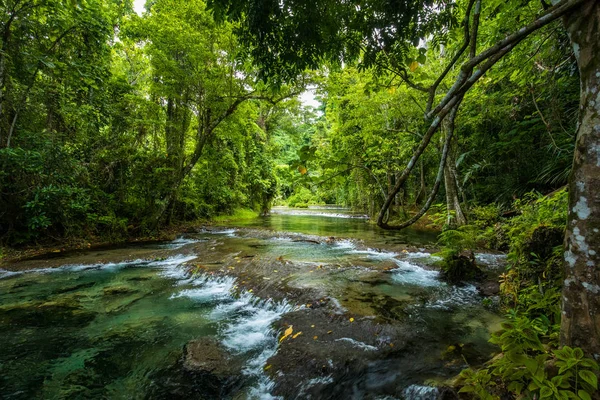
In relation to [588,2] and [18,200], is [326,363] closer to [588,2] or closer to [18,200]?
[588,2]

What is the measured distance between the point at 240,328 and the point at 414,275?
4214mm

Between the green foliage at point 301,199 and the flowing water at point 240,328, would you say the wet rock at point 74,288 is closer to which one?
the flowing water at point 240,328

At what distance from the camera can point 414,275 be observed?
21.6 feet

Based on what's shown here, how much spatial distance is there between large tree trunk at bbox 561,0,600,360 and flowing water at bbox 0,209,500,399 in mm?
1404

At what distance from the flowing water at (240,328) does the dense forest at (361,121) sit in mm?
892

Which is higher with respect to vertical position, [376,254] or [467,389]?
[467,389]

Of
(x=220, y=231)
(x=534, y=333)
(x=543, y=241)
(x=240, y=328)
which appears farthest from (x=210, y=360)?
(x=220, y=231)

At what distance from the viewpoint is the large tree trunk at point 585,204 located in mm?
1874

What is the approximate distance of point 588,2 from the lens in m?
1.84

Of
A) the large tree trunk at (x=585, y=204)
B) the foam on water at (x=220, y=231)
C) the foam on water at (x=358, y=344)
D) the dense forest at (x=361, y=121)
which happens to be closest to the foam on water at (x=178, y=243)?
the dense forest at (x=361, y=121)

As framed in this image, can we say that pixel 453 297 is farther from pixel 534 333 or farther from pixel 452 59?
pixel 452 59

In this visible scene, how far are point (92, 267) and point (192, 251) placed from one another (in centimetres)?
273

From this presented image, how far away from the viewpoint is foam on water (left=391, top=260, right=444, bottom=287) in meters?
Answer: 6.05

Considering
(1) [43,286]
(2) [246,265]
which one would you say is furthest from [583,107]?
(1) [43,286]
